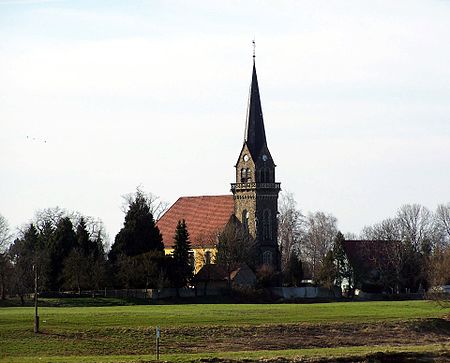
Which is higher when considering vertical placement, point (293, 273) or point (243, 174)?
point (243, 174)

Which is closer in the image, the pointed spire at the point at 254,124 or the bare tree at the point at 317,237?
the pointed spire at the point at 254,124

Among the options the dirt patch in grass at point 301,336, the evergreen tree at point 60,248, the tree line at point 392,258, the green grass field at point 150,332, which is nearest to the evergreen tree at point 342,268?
the tree line at point 392,258

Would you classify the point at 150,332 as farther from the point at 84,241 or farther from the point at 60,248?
the point at 84,241

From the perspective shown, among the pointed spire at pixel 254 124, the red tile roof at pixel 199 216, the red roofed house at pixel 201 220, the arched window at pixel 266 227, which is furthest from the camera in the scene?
the red tile roof at pixel 199 216

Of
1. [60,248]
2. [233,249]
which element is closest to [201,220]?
[233,249]

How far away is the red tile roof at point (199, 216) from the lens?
12225 cm

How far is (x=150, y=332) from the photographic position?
57.3 m

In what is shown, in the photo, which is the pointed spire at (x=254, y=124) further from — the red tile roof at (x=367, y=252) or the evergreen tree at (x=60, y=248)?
the evergreen tree at (x=60, y=248)

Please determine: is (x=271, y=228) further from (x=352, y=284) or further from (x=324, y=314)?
(x=324, y=314)

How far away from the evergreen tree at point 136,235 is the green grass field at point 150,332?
2887 cm

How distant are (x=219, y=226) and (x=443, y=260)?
39.2 metres

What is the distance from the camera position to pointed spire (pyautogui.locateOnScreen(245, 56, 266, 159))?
119756 mm

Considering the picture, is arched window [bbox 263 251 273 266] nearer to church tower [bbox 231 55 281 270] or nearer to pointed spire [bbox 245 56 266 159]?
church tower [bbox 231 55 281 270]

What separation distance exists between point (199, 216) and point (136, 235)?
78.1ft
